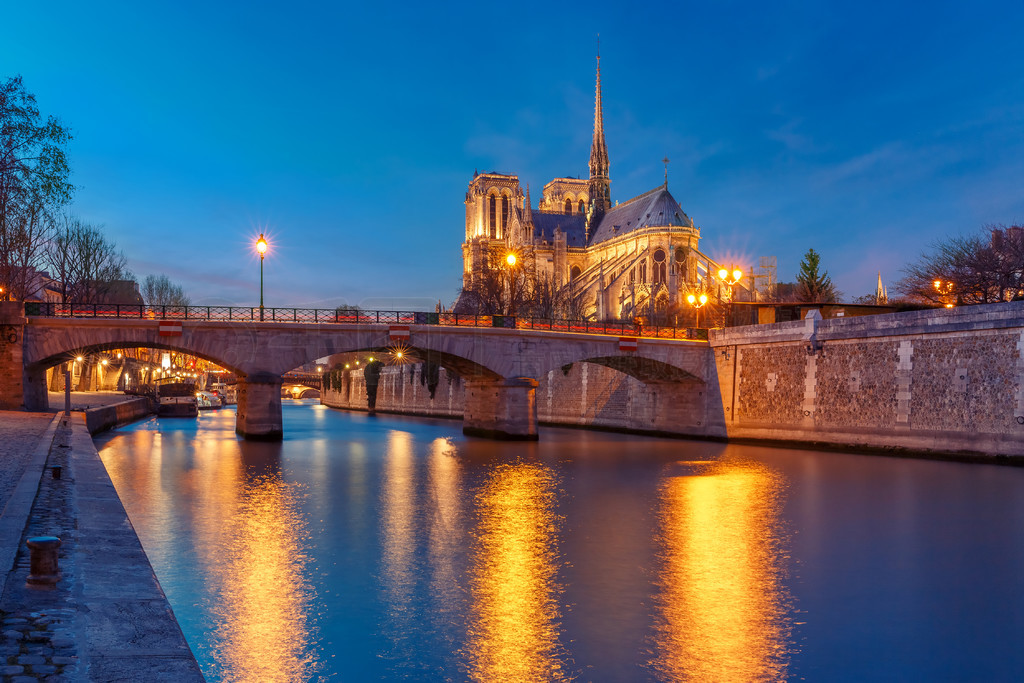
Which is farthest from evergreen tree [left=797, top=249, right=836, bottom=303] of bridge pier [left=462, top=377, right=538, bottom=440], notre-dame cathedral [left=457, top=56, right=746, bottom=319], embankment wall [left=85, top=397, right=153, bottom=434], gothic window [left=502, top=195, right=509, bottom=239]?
gothic window [left=502, top=195, right=509, bottom=239]

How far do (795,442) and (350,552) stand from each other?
89.2ft

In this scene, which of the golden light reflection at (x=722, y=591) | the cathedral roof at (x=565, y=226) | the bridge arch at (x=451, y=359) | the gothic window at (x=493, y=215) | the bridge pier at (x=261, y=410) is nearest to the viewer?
the golden light reflection at (x=722, y=591)

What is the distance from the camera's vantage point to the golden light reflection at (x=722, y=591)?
32.6 ft

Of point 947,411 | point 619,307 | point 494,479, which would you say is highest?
point 619,307

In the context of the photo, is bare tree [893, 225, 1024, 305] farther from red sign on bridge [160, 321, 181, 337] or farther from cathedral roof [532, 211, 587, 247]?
cathedral roof [532, 211, 587, 247]

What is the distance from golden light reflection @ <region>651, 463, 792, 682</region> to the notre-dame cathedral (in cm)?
5104

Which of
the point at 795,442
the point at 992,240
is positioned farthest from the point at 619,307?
the point at 795,442

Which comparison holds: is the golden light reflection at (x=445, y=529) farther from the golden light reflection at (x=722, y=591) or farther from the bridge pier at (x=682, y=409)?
the bridge pier at (x=682, y=409)

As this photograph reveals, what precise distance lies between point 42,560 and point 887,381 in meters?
32.0

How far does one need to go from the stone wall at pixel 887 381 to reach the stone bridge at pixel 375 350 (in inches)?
135

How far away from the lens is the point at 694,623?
37.6ft

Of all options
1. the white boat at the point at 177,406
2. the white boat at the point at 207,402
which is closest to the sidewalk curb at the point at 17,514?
the white boat at the point at 177,406

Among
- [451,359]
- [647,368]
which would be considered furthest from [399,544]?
[647,368]

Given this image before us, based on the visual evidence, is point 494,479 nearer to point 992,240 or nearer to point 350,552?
point 350,552
